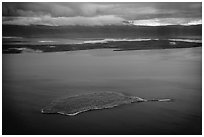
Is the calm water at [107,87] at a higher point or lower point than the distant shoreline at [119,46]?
lower

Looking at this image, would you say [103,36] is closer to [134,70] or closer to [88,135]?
[134,70]

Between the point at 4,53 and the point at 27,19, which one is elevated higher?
the point at 27,19

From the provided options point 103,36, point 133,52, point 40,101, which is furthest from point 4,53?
point 133,52

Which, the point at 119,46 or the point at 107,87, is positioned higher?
the point at 119,46

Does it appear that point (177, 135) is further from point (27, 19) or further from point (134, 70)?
point (27, 19)

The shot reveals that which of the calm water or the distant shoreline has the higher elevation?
the distant shoreline

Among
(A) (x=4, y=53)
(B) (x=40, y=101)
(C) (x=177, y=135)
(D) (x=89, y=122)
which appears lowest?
(C) (x=177, y=135)
